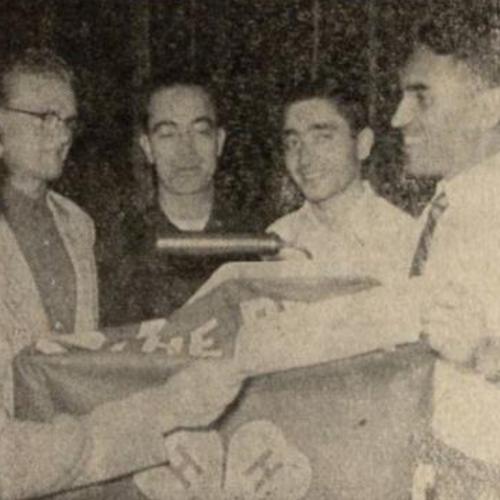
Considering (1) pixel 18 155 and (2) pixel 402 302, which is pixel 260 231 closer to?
(2) pixel 402 302

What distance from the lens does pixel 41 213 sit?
2.78m

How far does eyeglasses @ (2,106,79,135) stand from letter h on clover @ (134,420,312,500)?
86 centimetres

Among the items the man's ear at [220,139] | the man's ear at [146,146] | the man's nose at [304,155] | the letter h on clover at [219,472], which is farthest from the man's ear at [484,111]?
the letter h on clover at [219,472]

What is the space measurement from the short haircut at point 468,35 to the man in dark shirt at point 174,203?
1.98 ft

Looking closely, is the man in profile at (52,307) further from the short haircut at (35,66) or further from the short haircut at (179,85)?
the short haircut at (179,85)

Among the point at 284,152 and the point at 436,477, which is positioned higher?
the point at 284,152

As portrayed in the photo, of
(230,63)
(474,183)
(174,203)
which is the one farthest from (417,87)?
(174,203)

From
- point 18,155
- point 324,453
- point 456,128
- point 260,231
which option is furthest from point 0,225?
point 456,128

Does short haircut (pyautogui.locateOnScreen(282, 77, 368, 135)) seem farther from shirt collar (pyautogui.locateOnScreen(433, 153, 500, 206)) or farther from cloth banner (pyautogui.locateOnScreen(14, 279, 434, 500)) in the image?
cloth banner (pyautogui.locateOnScreen(14, 279, 434, 500))

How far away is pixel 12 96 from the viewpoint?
2760 mm

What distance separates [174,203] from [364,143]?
530 mm

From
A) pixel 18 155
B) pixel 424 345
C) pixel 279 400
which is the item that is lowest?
pixel 279 400

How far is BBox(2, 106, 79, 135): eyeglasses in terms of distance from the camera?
2.76 m

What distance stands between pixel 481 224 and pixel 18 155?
1.24 metres
